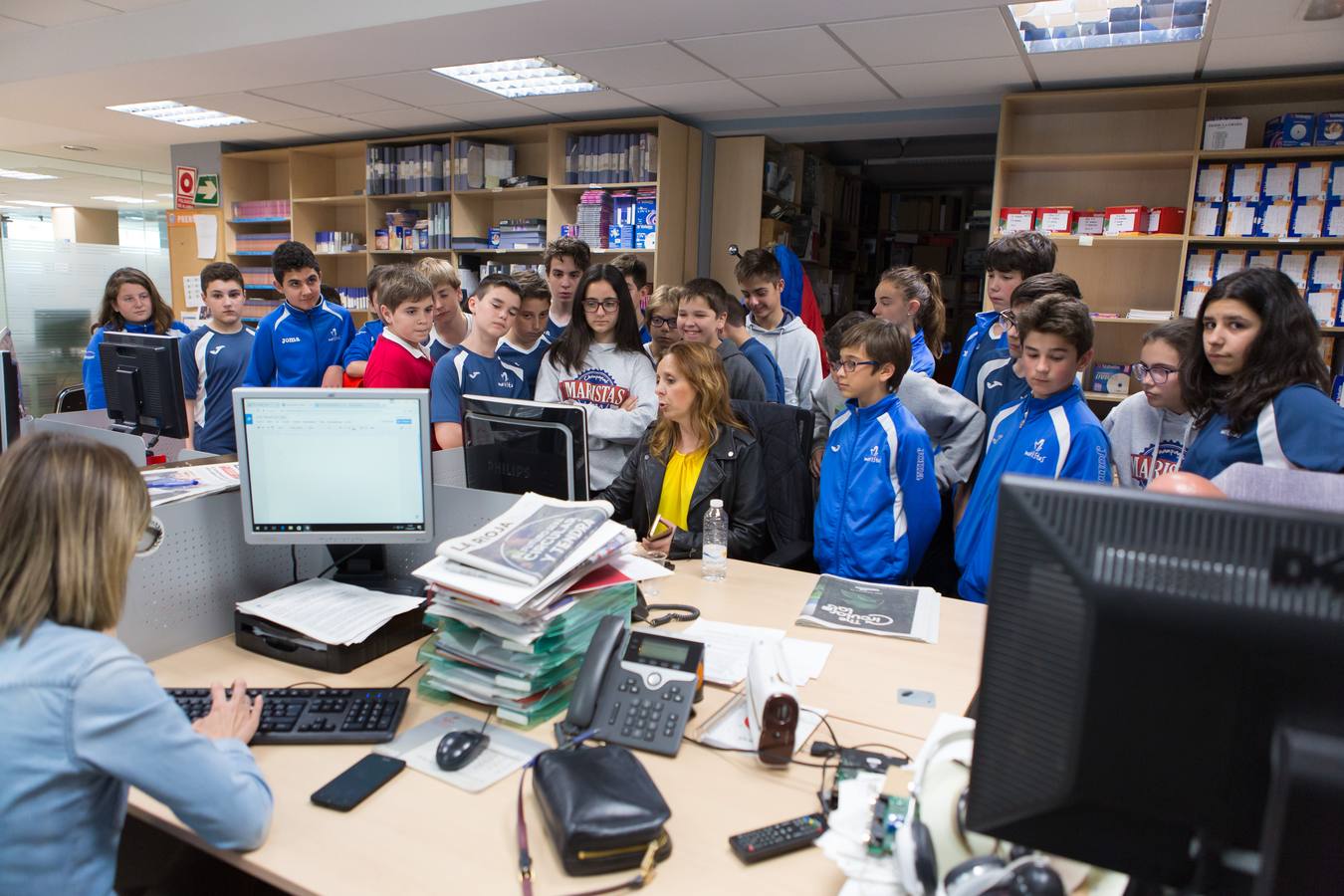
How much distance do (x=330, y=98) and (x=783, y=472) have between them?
13.7 feet

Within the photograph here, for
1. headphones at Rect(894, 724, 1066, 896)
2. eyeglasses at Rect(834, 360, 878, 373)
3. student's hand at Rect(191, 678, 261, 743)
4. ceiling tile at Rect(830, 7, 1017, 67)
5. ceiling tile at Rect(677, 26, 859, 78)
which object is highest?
ceiling tile at Rect(677, 26, 859, 78)

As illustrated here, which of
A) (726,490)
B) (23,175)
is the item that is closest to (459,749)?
(726,490)

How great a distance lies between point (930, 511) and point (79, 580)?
2.16m

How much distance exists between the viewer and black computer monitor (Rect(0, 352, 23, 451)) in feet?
7.21

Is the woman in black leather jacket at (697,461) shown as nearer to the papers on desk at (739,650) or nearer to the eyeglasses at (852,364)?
the eyeglasses at (852,364)

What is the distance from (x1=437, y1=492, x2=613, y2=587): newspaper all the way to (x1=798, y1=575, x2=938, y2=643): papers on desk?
61 centimetres

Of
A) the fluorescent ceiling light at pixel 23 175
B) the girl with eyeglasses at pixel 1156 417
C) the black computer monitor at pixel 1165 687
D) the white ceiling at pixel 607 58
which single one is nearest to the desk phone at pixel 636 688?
the black computer monitor at pixel 1165 687

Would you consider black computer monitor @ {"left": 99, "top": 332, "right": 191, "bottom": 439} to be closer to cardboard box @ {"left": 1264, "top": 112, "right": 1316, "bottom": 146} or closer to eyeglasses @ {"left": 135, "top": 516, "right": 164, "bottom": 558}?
eyeglasses @ {"left": 135, "top": 516, "right": 164, "bottom": 558}

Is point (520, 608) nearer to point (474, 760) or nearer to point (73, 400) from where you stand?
point (474, 760)

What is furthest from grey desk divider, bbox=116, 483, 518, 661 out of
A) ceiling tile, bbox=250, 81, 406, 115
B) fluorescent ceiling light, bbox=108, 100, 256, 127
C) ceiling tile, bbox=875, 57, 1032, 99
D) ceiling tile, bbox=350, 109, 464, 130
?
fluorescent ceiling light, bbox=108, 100, 256, 127

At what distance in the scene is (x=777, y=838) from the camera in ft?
3.61

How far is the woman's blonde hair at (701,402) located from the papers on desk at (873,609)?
0.65m

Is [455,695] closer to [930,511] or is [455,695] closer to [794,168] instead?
[930,511]

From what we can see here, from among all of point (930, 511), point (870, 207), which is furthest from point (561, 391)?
point (870, 207)
